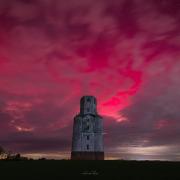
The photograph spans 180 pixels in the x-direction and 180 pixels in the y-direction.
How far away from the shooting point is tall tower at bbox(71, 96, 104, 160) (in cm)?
9462

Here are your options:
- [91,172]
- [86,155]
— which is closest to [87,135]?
[86,155]

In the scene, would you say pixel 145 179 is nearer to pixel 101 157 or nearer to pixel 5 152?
pixel 5 152

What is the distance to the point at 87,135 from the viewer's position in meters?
96.2

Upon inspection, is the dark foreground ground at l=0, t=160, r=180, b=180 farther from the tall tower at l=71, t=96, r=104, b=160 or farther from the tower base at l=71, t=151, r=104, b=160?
the tall tower at l=71, t=96, r=104, b=160

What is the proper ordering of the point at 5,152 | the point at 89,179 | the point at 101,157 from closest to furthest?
the point at 89,179, the point at 5,152, the point at 101,157

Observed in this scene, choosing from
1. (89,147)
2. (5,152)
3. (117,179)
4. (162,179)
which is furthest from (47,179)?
(89,147)

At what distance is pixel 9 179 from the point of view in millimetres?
20969

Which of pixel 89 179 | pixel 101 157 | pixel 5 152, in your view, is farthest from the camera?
pixel 101 157

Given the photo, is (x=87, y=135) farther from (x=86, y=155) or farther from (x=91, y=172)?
(x=91, y=172)

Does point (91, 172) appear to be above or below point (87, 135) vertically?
below

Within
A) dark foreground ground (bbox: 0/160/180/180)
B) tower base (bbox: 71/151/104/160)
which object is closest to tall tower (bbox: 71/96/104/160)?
tower base (bbox: 71/151/104/160)

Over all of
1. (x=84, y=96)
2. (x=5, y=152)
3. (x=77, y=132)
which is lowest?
(x=5, y=152)

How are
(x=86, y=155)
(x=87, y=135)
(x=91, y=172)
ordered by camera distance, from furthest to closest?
1. (x=87, y=135)
2. (x=86, y=155)
3. (x=91, y=172)

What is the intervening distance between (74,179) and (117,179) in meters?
3.33
